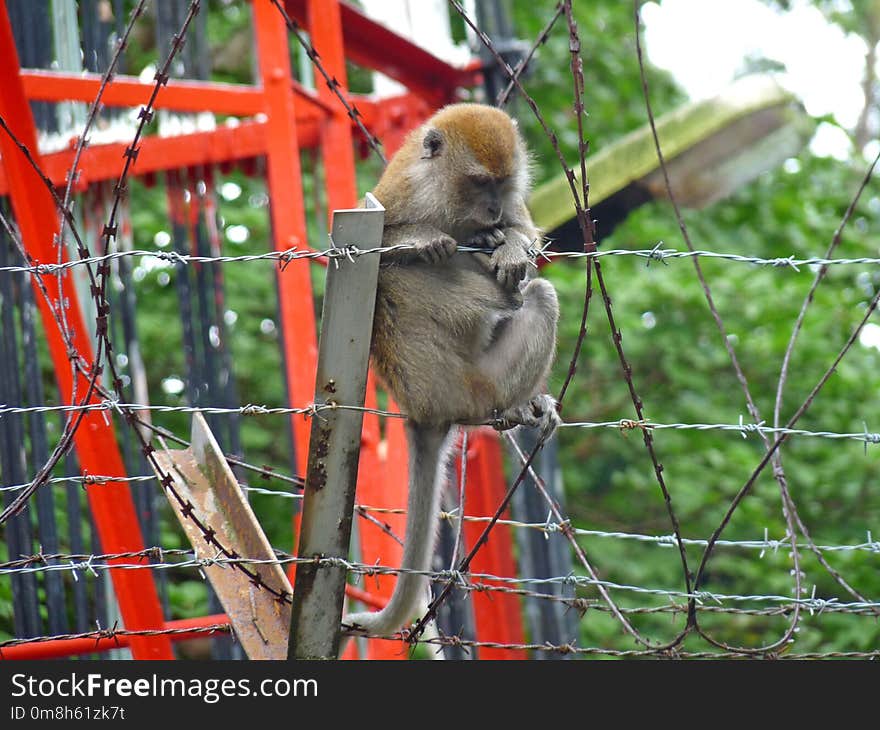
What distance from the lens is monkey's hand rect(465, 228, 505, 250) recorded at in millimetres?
4184

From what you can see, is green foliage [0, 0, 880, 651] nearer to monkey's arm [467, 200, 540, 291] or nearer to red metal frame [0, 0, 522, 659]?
red metal frame [0, 0, 522, 659]

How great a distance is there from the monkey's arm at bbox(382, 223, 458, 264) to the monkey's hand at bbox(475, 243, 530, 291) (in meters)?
0.18

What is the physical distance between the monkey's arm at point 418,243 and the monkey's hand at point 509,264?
6.9 inches

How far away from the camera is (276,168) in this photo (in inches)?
235

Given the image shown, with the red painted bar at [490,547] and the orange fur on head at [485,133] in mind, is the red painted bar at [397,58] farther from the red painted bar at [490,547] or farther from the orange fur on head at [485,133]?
the orange fur on head at [485,133]

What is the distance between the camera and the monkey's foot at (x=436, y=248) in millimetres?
3893

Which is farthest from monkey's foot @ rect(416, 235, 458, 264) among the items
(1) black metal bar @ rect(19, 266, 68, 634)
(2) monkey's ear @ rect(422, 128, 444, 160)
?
(1) black metal bar @ rect(19, 266, 68, 634)

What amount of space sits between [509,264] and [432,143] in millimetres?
580

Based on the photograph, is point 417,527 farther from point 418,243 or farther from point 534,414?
point 418,243

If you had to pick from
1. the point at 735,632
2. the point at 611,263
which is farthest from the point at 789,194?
the point at 735,632

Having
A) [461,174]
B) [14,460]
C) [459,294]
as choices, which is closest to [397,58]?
[461,174]

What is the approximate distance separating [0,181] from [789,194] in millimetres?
7081

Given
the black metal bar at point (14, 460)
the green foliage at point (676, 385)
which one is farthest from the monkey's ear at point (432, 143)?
the green foliage at point (676, 385)

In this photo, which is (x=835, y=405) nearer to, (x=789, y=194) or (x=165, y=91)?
(x=789, y=194)
